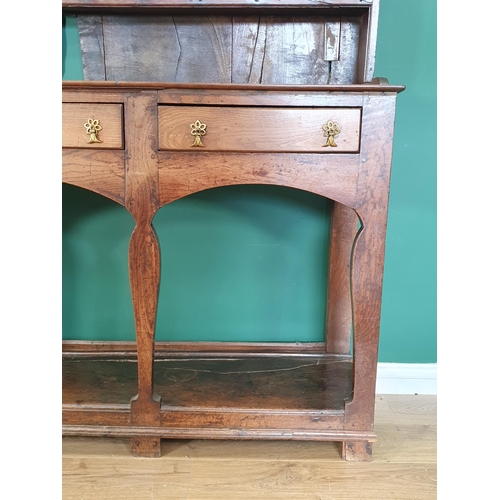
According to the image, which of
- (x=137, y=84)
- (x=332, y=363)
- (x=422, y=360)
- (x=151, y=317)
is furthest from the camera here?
(x=422, y=360)

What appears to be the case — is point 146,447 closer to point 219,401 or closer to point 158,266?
point 219,401

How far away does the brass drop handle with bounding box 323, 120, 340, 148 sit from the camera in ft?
3.71

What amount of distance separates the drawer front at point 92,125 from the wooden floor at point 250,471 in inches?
33.0

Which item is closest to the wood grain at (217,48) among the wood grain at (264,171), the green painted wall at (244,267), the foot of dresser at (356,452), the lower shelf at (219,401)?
the green painted wall at (244,267)

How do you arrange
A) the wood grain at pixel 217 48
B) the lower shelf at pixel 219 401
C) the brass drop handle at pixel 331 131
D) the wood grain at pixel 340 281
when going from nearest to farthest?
1. the brass drop handle at pixel 331 131
2. the lower shelf at pixel 219 401
3. the wood grain at pixel 217 48
4. the wood grain at pixel 340 281

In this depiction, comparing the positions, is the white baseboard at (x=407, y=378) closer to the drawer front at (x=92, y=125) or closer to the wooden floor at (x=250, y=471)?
the wooden floor at (x=250, y=471)

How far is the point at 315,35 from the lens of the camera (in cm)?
151

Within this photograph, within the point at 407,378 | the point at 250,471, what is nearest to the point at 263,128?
the point at 250,471

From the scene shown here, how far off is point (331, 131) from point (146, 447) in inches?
38.1

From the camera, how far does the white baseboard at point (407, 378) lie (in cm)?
171

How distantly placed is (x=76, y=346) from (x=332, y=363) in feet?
3.02
